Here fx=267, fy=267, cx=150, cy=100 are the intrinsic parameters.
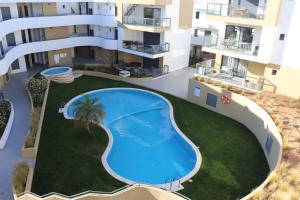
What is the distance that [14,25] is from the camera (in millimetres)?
29844

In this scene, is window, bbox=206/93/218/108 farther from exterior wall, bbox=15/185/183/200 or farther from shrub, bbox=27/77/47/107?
shrub, bbox=27/77/47/107

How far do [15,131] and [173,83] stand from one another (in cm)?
1784

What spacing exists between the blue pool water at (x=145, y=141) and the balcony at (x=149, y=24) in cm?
797

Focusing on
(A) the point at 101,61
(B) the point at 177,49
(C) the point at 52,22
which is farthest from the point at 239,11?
(C) the point at 52,22

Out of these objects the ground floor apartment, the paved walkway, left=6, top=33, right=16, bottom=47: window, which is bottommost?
the paved walkway

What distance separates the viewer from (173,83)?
31.9 meters

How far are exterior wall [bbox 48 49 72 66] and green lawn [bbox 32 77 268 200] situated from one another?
1229 centimetres

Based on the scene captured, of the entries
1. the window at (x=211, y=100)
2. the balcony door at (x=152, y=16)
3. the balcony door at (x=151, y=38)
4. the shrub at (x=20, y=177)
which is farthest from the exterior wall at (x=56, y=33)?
the shrub at (x=20, y=177)

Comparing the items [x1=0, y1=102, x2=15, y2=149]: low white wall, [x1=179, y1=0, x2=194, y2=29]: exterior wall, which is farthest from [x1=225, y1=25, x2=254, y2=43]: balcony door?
[x1=0, y1=102, x2=15, y2=149]: low white wall

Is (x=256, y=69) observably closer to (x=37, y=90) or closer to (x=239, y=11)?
(x=239, y=11)

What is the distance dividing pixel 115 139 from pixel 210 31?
26.0 metres

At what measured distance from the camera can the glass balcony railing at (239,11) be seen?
76.1 ft

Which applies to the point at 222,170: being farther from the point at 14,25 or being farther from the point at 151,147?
the point at 14,25

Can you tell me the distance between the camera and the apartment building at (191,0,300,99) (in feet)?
72.5
